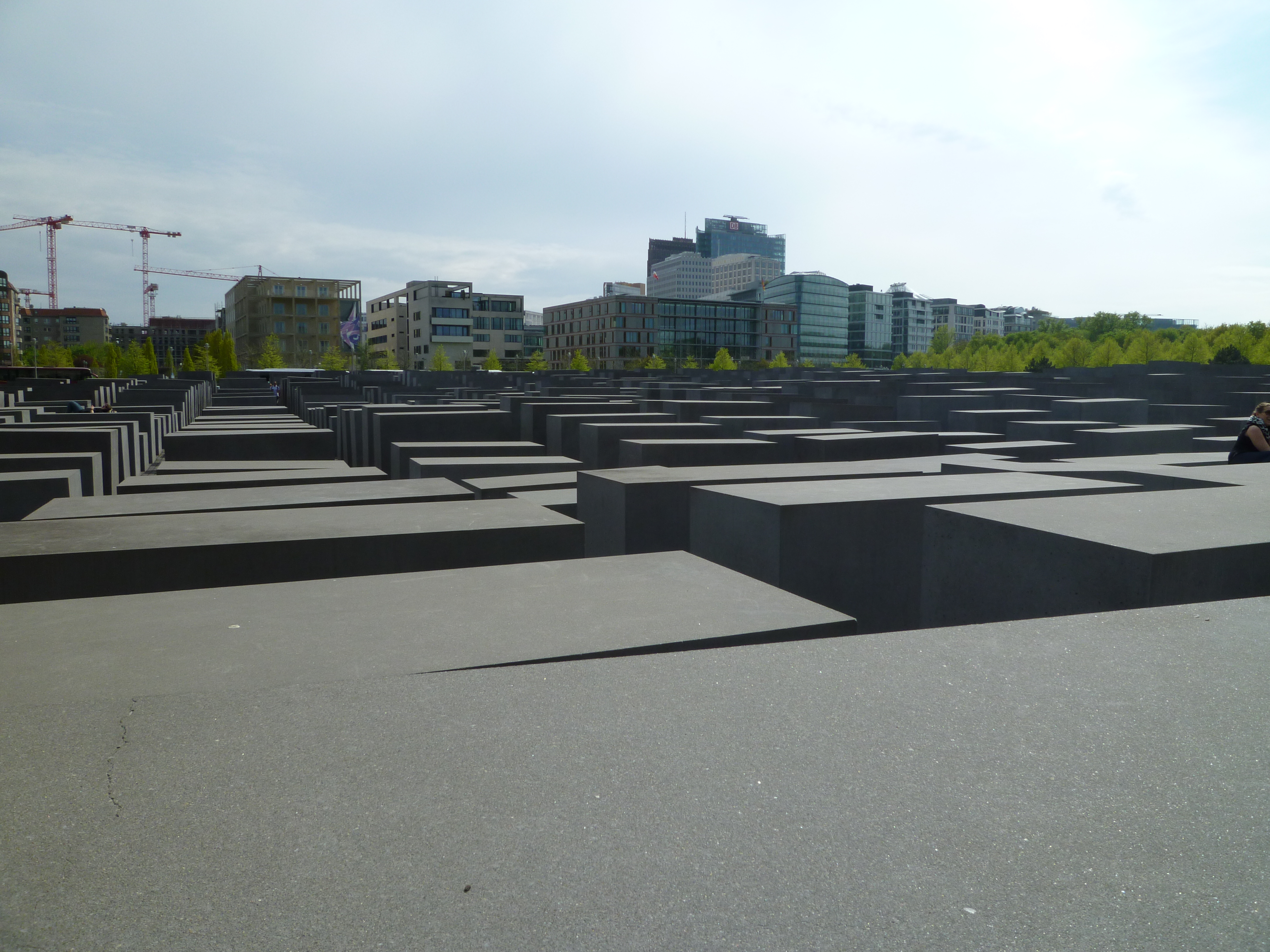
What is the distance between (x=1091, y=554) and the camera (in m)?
4.75

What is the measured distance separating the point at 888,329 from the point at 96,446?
165058mm

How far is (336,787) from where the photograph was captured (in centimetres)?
213

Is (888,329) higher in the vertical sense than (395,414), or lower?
higher

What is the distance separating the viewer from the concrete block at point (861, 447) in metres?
12.2

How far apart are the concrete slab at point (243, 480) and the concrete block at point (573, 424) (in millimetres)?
5490

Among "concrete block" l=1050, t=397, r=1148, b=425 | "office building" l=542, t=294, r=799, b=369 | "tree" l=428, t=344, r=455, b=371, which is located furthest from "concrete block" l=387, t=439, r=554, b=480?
"office building" l=542, t=294, r=799, b=369

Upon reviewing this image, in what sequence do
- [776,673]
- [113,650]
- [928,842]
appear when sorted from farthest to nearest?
[113,650] < [776,673] < [928,842]

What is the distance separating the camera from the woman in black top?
348 inches

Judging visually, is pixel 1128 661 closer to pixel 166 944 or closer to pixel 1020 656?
pixel 1020 656

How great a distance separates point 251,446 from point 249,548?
365 inches

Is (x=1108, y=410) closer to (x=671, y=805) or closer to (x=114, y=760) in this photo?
(x=671, y=805)

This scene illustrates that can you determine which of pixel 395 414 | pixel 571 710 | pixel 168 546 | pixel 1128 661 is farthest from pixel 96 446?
pixel 1128 661

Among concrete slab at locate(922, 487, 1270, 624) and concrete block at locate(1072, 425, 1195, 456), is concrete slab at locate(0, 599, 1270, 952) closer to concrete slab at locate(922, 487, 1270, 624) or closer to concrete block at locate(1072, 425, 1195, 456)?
concrete slab at locate(922, 487, 1270, 624)

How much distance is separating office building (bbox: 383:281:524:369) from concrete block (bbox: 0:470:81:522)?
98574 mm
